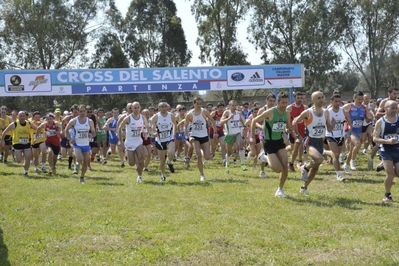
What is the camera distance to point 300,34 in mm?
43531

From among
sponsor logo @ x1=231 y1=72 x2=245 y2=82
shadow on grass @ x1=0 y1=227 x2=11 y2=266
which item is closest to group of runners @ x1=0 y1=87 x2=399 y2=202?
shadow on grass @ x1=0 y1=227 x2=11 y2=266

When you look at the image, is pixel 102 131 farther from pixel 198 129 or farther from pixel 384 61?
pixel 384 61

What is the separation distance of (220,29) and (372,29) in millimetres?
14932

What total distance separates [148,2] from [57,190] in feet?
133

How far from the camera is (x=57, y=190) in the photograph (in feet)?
33.2

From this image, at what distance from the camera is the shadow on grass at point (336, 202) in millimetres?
7617

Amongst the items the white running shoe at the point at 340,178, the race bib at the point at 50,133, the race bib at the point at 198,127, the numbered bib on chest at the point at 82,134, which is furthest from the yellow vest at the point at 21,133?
the white running shoe at the point at 340,178

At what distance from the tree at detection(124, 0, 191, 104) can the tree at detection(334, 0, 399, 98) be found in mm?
17188

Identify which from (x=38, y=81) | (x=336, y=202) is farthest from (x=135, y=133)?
(x=38, y=81)

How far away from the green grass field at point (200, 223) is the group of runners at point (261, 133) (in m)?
0.67

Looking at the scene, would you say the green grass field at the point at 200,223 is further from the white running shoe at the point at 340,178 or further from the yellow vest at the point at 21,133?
the yellow vest at the point at 21,133

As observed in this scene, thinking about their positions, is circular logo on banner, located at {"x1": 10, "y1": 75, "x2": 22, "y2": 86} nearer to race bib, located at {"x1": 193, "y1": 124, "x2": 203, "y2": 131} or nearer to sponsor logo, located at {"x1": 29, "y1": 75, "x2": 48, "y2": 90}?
sponsor logo, located at {"x1": 29, "y1": 75, "x2": 48, "y2": 90}

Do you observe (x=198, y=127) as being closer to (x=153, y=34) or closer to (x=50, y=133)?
(x=50, y=133)

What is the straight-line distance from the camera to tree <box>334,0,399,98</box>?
4131 centimetres
